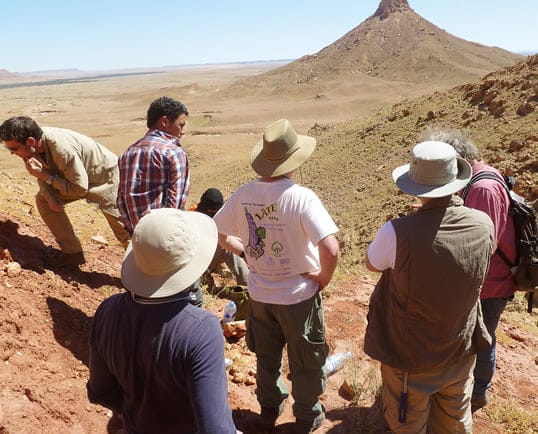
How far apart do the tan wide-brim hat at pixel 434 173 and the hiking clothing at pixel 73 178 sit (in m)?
2.88

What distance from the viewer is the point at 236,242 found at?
3018 millimetres

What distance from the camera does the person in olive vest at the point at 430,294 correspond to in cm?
215

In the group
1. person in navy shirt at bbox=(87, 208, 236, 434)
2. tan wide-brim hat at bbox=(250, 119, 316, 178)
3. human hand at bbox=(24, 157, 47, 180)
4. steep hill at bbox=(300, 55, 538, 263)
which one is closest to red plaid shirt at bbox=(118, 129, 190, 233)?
human hand at bbox=(24, 157, 47, 180)

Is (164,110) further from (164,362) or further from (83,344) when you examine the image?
(164,362)

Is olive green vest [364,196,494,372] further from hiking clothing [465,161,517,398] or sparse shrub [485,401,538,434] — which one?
sparse shrub [485,401,538,434]

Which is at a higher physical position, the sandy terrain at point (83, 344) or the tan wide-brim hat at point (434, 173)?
the tan wide-brim hat at point (434, 173)

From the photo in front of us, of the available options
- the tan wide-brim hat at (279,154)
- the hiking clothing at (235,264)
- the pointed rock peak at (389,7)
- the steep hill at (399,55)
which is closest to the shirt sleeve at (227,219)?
the tan wide-brim hat at (279,154)

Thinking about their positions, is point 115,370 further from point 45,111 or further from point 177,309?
point 45,111

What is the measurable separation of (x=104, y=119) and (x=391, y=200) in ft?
127

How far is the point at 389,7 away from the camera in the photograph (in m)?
73.5

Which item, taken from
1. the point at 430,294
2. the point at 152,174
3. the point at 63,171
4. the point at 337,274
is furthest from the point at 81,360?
the point at 337,274

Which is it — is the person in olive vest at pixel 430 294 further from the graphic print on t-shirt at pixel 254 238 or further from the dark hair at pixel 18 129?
the dark hair at pixel 18 129

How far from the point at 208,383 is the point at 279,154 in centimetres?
134

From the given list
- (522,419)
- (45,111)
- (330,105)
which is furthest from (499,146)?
(45,111)
